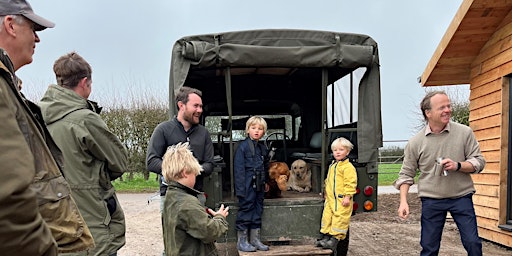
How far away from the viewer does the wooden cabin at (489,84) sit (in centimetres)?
638

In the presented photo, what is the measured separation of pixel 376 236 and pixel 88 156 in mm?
5946

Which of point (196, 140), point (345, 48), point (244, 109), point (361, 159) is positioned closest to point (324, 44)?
point (345, 48)

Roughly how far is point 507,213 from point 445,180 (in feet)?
10.6

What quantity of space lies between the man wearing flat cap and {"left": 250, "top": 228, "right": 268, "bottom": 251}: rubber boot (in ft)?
10.9

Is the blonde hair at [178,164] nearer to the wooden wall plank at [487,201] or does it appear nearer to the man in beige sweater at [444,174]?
the man in beige sweater at [444,174]

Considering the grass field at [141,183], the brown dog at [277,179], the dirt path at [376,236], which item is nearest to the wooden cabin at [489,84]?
the dirt path at [376,236]

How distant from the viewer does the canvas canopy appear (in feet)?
15.3

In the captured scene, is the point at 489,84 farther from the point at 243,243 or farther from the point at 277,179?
the point at 243,243

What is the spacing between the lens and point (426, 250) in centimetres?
415

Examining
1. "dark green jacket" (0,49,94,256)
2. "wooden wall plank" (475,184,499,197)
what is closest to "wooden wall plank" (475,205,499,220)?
"wooden wall plank" (475,184,499,197)

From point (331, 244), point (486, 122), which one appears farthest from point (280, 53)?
point (486, 122)

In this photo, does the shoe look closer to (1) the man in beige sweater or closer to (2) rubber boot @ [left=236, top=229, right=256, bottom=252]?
(2) rubber boot @ [left=236, top=229, right=256, bottom=252]

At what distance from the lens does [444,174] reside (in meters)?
→ 3.99

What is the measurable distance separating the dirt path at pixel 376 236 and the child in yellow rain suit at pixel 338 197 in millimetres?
1556
